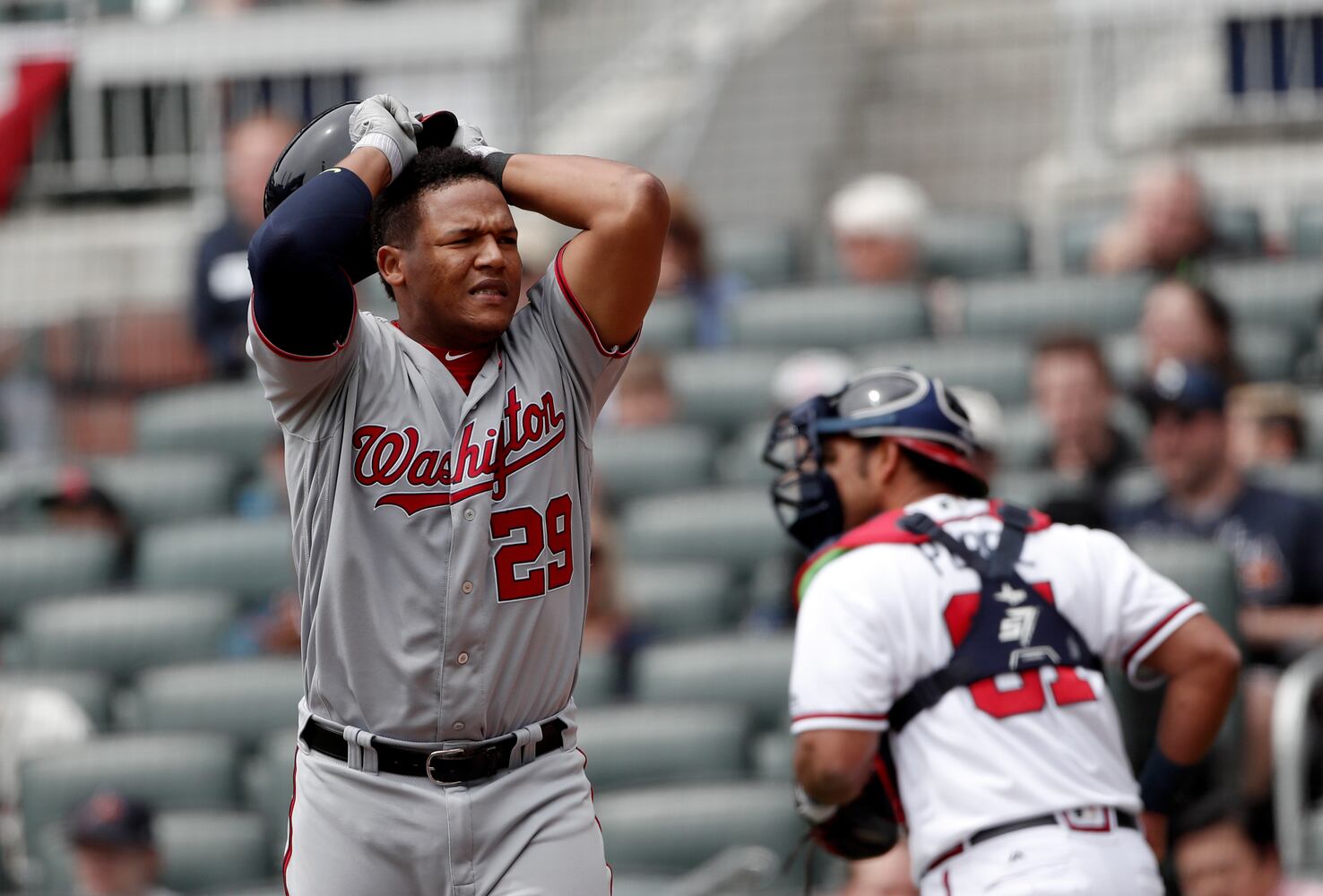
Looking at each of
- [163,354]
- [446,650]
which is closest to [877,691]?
[446,650]

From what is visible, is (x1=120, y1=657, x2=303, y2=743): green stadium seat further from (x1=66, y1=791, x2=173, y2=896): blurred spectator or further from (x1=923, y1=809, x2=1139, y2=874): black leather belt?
(x1=923, y1=809, x2=1139, y2=874): black leather belt

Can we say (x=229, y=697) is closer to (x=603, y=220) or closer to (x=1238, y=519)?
(x=1238, y=519)

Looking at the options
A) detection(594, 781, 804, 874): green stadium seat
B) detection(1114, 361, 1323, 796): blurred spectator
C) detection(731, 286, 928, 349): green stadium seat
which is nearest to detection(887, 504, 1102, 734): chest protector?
detection(594, 781, 804, 874): green stadium seat

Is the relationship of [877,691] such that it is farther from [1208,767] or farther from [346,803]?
[1208,767]

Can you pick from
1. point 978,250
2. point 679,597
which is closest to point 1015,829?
point 679,597

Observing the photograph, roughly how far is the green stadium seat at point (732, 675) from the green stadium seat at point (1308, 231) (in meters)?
3.54

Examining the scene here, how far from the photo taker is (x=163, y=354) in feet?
30.2

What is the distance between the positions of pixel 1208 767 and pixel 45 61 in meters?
7.08

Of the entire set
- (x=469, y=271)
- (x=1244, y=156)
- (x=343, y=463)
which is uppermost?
(x=1244, y=156)

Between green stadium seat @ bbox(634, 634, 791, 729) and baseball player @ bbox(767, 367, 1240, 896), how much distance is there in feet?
8.05

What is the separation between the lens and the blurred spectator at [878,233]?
25.4 feet

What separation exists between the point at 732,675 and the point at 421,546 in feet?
10.6

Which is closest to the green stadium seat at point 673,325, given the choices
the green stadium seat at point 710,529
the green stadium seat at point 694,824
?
the green stadium seat at point 710,529

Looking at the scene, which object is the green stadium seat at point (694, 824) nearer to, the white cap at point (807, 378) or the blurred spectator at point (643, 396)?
the white cap at point (807, 378)
